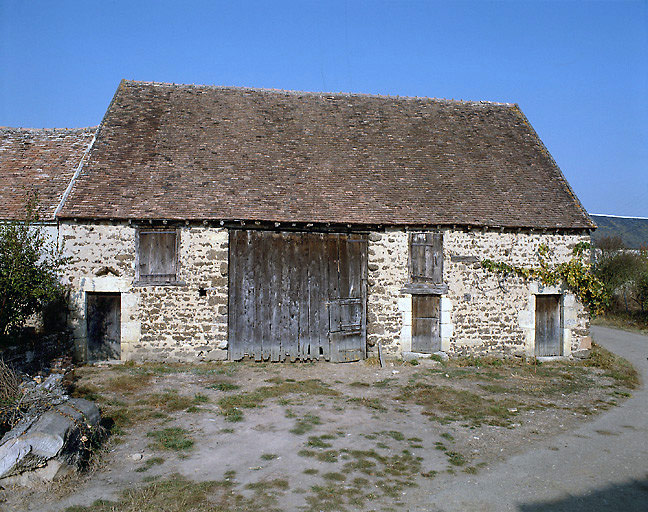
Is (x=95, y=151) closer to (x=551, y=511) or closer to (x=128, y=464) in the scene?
(x=128, y=464)

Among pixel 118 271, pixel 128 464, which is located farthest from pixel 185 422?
pixel 118 271

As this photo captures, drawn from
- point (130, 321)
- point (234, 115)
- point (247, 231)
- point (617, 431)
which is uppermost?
point (234, 115)

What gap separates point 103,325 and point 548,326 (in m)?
11.5

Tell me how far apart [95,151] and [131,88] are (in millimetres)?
3310

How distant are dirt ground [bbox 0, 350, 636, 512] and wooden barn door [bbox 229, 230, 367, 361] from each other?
1.74 feet

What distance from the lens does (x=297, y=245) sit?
12.4m

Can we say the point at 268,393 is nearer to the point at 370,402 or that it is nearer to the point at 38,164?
the point at 370,402

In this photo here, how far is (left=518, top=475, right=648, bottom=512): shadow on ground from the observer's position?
5.41m

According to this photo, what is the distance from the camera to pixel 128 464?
249 inches

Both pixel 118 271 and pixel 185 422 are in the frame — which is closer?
pixel 185 422

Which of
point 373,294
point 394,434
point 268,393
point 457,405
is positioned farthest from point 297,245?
point 394,434

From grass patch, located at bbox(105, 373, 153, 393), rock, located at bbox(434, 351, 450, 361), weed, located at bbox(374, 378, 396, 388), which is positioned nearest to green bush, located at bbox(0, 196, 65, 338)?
grass patch, located at bbox(105, 373, 153, 393)

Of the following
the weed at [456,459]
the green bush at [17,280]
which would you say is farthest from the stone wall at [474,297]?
the green bush at [17,280]

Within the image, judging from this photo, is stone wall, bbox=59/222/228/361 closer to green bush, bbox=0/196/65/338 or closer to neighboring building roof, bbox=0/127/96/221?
neighboring building roof, bbox=0/127/96/221
